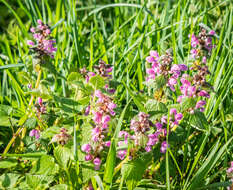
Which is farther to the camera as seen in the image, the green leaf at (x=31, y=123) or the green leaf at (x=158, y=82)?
the green leaf at (x=31, y=123)

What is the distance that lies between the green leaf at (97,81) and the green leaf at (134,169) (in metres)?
0.34

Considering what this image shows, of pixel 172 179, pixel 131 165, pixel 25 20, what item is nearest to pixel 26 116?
pixel 131 165

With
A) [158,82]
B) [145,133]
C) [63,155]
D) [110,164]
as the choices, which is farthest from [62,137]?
[158,82]

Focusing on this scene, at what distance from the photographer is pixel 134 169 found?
1176mm

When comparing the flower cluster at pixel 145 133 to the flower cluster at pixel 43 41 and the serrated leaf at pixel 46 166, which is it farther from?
the flower cluster at pixel 43 41

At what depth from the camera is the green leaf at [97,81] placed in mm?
1284

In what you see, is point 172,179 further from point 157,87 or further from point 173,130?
point 157,87

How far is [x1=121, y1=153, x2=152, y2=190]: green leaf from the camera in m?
1.17

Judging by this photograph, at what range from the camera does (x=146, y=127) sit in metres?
1.12

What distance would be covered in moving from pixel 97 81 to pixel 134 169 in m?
0.39

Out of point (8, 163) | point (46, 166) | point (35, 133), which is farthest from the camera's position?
point (35, 133)

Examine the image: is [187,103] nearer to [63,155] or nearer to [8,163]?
[63,155]

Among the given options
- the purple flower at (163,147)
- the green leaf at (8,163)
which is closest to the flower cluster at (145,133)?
the purple flower at (163,147)

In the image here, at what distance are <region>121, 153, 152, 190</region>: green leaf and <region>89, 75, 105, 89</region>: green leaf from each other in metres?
0.34
